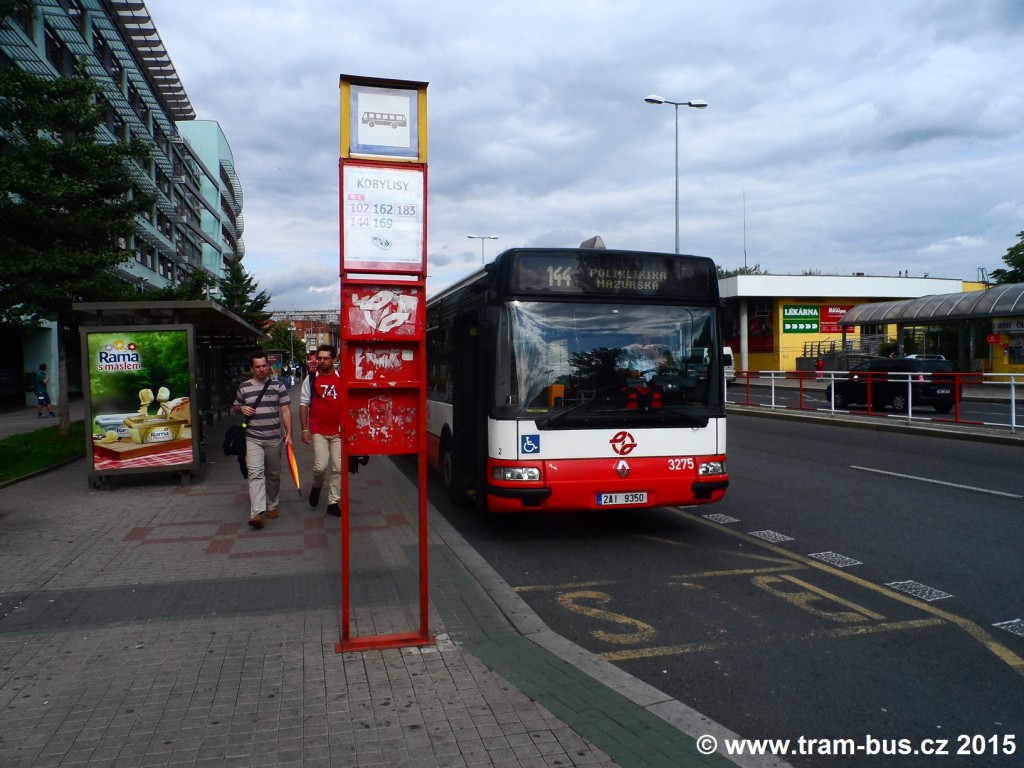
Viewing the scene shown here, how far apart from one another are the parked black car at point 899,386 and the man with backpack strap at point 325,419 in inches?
585

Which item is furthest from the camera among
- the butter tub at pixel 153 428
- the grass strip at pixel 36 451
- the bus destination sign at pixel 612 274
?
the grass strip at pixel 36 451

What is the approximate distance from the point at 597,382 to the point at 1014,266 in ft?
228

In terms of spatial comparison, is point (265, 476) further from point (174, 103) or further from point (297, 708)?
point (174, 103)

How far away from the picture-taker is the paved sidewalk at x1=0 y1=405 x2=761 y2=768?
3580mm

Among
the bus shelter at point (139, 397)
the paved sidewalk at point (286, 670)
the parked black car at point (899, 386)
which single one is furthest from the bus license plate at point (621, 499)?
the parked black car at point (899, 386)

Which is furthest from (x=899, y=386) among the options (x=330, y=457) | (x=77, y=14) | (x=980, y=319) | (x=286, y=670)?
(x=77, y=14)

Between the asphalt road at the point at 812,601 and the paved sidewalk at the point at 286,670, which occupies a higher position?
the paved sidewalk at the point at 286,670

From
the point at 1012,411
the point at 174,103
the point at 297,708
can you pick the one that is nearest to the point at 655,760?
the point at 297,708

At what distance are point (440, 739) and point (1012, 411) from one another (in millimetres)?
16642

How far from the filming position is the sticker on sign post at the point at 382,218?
4.75m

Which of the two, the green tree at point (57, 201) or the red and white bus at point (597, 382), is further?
the green tree at point (57, 201)

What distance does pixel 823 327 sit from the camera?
53781mm

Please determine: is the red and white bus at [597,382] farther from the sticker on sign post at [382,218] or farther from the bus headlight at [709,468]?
the sticker on sign post at [382,218]

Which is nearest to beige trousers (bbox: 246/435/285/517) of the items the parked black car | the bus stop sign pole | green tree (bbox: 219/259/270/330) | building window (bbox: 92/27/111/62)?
the bus stop sign pole
